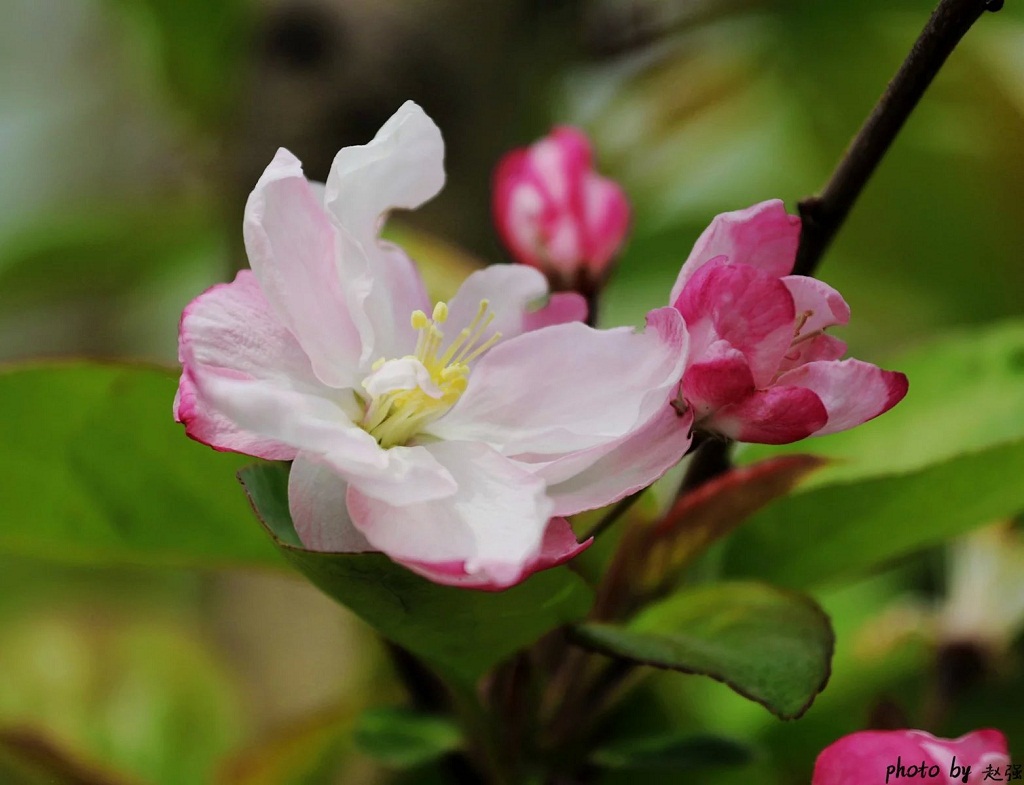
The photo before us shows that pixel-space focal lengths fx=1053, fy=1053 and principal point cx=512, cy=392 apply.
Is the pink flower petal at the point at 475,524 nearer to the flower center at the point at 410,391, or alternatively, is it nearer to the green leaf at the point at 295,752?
the flower center at the point at 410,391

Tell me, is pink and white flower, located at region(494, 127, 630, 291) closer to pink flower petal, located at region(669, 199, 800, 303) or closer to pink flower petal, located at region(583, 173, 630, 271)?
pink flower petal, located at region(583, 173, 630, 271)

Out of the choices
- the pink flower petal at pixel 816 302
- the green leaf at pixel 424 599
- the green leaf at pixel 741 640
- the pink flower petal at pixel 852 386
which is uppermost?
the pink flower petal at pixel 816 302

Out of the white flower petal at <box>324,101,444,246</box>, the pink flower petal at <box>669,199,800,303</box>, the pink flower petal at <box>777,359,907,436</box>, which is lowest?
the pink flower petal at <box>777,359,907,436</box>

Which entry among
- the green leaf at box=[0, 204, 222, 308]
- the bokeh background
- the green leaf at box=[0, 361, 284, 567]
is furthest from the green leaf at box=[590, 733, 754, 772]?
the green leaf at box=[0, 204, 222, 308]

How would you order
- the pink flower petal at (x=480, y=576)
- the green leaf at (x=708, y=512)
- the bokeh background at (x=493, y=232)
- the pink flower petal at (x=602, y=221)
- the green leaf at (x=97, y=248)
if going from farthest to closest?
1. the green leaf at (x=97, y=248)
2. the bokeh background at (x=493, y=232)
3. the pink flower petal at (x=602, y=221)
4. the green leaf at (x=708, y=512)
5. the pink flower petal at (x=480, y=576)

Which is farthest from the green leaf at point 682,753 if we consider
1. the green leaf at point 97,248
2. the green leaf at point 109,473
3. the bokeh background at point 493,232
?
the green leaf at point 97,248

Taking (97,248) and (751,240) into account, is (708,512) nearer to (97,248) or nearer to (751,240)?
(751,240)

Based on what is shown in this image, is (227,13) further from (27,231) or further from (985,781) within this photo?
(985,781)

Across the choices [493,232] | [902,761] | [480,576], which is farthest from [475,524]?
[493,232]

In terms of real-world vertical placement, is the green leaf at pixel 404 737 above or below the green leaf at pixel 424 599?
below
